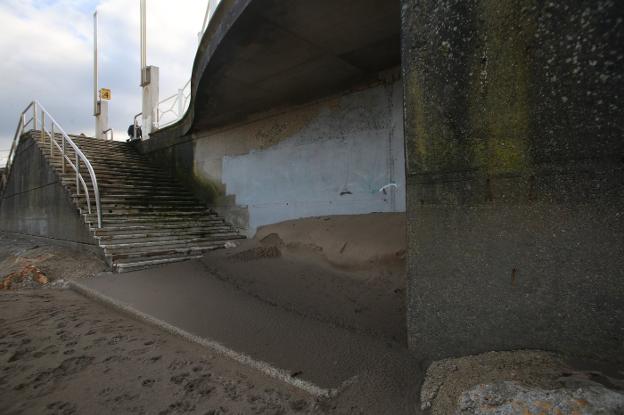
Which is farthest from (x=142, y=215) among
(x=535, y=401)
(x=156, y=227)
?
(x=535, y=401)

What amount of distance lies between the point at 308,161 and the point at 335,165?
2.09ft

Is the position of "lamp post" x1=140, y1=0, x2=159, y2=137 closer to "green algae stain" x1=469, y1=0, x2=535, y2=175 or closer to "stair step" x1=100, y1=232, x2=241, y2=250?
"stair step" x1=100, y1=232, x2=241, y2=250

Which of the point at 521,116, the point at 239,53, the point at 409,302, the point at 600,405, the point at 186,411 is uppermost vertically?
the point at 239,53

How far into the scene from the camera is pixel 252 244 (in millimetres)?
6496

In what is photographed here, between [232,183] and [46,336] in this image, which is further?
[232,183]

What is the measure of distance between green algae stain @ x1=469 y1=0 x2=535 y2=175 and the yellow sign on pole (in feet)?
67.3

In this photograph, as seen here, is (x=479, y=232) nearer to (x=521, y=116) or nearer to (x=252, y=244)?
(x=521, y=116)

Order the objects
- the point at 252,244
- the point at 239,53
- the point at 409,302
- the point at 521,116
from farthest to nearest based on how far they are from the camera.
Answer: the point at 252,244
the point at 239,53
the point at 409,302
the point at 521,116

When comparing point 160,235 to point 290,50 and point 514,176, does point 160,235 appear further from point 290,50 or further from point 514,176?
point 514,176

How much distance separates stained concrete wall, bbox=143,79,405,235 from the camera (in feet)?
16.7

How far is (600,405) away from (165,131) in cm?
1016

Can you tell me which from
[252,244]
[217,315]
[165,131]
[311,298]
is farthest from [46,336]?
[165,131]

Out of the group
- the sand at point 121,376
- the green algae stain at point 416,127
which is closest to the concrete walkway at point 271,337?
the sand at point 121,376

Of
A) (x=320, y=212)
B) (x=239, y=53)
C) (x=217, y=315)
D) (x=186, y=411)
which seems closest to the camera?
(x=186, y=411)
